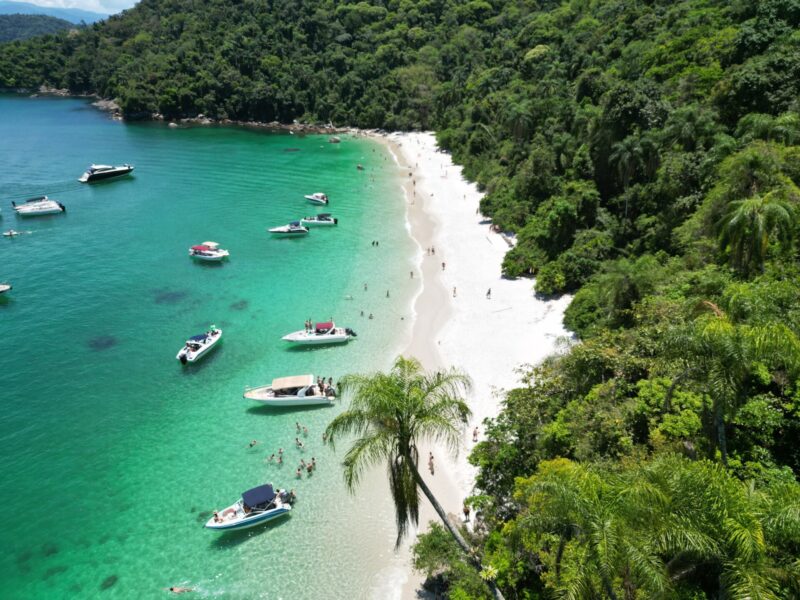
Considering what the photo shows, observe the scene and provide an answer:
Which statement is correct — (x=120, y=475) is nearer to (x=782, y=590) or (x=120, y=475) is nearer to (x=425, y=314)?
(x=425, y=314)

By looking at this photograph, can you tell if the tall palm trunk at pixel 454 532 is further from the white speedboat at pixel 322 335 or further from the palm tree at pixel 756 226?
the white speedboat at pixel 322 335

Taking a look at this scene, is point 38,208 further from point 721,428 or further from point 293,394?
point 721,428

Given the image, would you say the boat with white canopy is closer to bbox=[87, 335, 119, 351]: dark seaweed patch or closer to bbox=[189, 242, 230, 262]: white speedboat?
bbox=[189, 242, 230, 262]: white speedboat

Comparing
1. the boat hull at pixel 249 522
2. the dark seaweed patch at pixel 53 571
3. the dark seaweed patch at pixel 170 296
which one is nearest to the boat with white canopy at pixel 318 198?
the dark seaweed patch at pixel 170 296

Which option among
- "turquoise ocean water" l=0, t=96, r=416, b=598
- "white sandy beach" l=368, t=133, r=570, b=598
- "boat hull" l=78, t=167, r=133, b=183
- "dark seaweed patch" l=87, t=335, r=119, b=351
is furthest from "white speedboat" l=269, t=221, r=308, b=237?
"boat hull" l=78, t=167, r=133, b=183

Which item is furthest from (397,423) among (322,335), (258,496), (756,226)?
(322,335)
